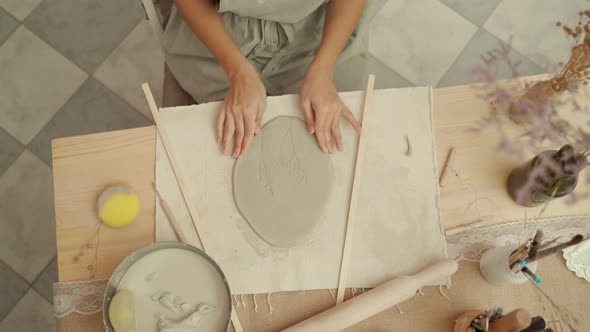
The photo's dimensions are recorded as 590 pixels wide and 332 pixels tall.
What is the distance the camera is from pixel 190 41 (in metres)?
0.93

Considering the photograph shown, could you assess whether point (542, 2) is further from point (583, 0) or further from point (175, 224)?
point (175, 224)

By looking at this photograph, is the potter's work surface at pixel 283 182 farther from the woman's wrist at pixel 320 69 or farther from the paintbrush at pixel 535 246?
the paintbrush at pixel 535 246

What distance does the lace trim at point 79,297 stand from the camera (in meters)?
0.67

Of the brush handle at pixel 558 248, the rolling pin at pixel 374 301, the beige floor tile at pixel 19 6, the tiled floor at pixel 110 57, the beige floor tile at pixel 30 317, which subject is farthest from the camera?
the beige floor tile at pixel 19 6

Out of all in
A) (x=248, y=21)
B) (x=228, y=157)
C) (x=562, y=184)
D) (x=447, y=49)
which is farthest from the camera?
(x=447, y=49)

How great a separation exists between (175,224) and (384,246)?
1.11ft

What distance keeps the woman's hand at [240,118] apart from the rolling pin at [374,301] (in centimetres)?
30

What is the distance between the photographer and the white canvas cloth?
687 mm

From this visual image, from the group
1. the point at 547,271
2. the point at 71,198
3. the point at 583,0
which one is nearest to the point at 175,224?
the point at 71,198

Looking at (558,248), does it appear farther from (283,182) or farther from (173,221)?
(173,221)

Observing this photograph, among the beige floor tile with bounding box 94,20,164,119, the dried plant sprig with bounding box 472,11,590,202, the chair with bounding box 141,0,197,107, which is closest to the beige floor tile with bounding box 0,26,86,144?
the beige floor tile with bounding box 94,20,164,119


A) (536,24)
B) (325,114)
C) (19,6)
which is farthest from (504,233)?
(19,6)

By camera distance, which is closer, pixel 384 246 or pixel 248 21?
pixel 384 246

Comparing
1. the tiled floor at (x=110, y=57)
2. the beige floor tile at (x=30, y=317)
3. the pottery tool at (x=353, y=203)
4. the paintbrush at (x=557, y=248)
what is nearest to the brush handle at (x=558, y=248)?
the paintbrush at (x=557, y=248)
